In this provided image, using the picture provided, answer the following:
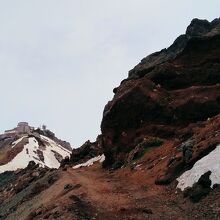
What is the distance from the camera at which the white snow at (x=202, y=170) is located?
1190 inches

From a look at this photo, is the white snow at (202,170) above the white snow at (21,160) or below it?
below

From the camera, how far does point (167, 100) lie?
54.9 m

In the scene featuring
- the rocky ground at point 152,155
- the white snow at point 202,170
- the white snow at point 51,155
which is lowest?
the white snow at point 202,170

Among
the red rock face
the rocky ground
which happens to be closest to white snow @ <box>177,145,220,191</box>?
the rocky ground

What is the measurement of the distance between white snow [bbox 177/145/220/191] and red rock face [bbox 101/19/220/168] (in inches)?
632

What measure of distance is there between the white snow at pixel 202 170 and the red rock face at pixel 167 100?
16046 millimetres

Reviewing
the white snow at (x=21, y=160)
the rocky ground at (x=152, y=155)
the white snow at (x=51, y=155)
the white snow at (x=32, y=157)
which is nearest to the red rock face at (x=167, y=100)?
the rocky ground at (x=152, y=155)

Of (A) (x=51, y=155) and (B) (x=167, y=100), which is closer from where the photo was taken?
(B) (x=167, y=100)

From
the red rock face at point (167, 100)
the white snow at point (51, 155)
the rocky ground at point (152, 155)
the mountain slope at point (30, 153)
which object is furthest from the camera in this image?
the white snow at point (51, 155)

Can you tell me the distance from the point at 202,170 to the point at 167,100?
2397 cm

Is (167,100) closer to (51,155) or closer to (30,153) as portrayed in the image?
(30,153)

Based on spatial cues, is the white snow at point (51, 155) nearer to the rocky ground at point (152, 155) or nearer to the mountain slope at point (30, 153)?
the mountain slope at point (30, 153)

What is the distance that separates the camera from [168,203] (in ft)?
98.3

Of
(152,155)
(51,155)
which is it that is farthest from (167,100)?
(51,155)
